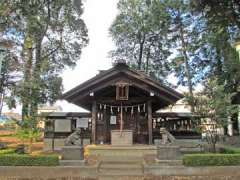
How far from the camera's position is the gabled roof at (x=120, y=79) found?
18.7 metres

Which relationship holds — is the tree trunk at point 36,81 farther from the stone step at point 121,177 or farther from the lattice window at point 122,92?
the stone step at point 121,177

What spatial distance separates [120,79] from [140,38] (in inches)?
883

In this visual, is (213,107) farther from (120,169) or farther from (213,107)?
(120,169)

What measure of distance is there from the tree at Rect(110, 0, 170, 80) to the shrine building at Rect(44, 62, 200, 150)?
56.0ft

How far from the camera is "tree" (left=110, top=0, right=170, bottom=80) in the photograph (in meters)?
38.7

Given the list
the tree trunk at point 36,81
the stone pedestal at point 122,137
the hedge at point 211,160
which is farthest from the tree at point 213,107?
the tree trunk at point 36,81

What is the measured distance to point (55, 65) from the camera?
3291 cm

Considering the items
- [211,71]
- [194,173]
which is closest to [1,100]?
[194,173]

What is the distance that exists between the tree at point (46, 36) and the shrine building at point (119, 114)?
4.35 meters

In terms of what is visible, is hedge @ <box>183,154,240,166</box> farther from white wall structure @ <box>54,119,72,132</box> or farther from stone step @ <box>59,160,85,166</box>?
white wall structure @ <box>54,119,72,132</box>

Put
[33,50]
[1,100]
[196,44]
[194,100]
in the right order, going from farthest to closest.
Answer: [196,44] → [33,50] → [1,100] → [194,100]

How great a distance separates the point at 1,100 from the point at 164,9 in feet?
66.0

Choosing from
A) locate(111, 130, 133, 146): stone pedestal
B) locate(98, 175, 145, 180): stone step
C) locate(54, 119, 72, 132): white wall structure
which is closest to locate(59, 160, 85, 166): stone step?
locate(98, 175, 145, 180): stone step

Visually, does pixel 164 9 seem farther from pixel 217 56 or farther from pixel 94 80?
pixel 94 80
